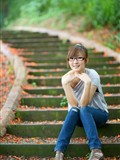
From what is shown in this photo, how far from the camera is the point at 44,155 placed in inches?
170

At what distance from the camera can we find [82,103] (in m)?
4.02

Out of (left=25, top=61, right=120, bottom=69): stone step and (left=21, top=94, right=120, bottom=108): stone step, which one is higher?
(left=25, top=61, right=120, bottom=69): stone step

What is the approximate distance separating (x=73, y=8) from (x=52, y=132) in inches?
325

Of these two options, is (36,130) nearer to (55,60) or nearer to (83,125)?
(83,125)

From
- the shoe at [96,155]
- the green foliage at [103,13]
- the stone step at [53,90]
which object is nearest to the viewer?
the shoe at [96,155]

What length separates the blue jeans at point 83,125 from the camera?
385cm

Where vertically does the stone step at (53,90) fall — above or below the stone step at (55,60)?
below

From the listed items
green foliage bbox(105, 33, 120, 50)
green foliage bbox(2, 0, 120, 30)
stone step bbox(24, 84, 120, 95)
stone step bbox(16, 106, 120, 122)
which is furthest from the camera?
green foliage bbox(2, 0, 120, 30)

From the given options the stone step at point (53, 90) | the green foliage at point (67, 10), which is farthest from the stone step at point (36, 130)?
the green foliage at point (67, 10)

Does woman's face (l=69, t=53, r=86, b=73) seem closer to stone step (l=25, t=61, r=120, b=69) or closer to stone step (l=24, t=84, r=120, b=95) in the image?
stone step (l=24, t=84, r=120, b=95)

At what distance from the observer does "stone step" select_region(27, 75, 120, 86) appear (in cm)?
630

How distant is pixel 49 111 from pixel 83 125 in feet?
3.74

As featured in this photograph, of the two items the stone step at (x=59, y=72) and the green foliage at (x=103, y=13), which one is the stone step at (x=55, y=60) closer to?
the stone step at (x=59, y=72)

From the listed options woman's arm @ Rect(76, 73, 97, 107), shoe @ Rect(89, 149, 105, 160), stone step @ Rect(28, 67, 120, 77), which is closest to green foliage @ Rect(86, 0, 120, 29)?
stone step @ Rect(28, 67, 120, 77)
